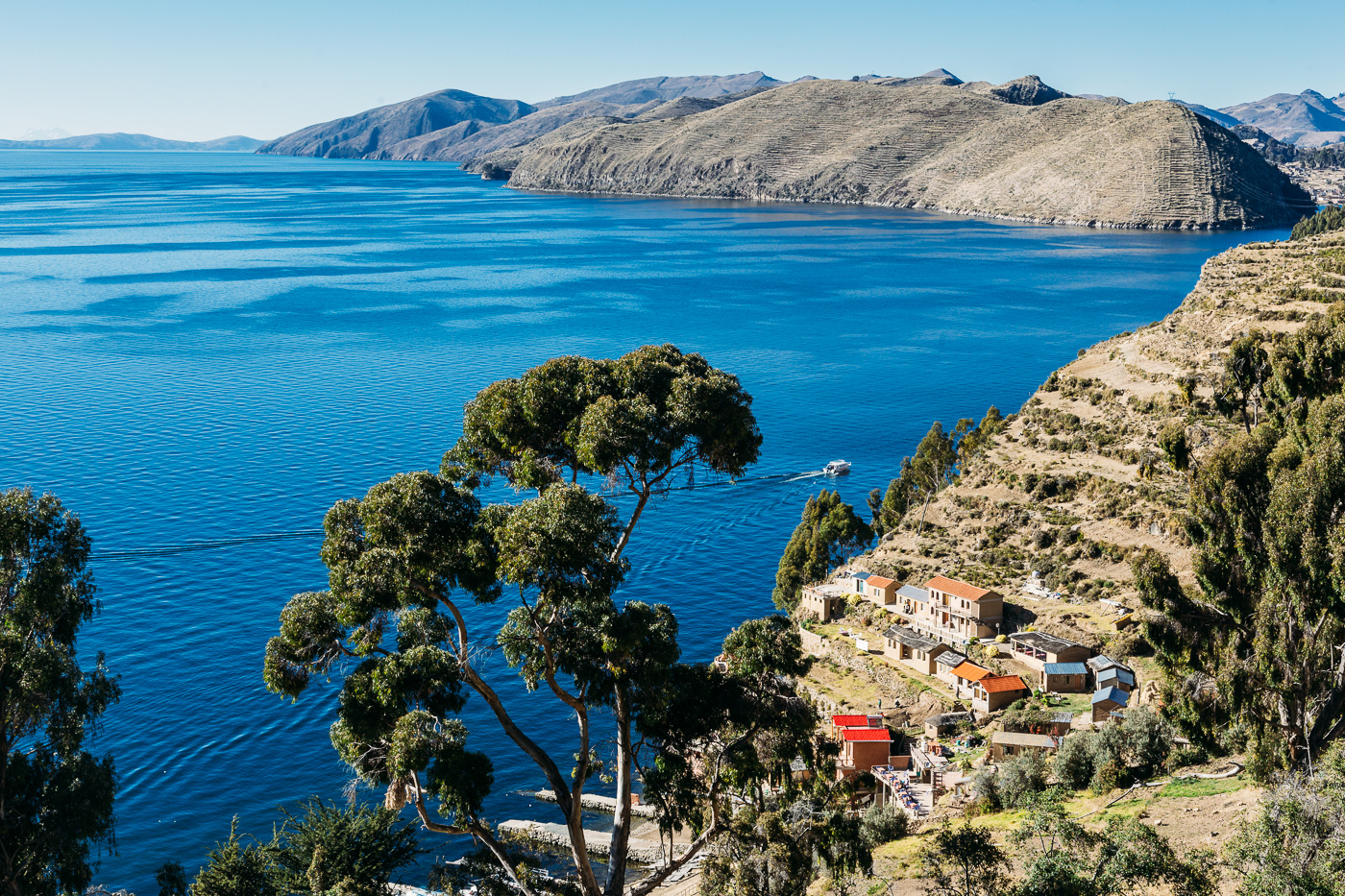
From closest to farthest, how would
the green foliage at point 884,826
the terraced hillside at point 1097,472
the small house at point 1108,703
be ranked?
1. the green foliage at point 884,826
2. the small house at point 1108,703
3. the terraced hillside at point 1097,472

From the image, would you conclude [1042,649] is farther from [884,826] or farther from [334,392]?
[334,392]

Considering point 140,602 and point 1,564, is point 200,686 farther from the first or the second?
point 1,564

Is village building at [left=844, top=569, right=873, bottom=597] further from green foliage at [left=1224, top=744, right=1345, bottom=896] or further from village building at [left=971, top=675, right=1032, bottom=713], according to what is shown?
green foliage at [left=1224, top=744, right=1345, bottom=896]

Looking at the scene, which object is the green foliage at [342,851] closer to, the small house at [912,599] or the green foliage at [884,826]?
the green foliage at [884,826]

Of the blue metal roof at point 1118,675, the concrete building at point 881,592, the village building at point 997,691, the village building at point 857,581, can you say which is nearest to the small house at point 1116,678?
the blue metal roof at point 1118,675

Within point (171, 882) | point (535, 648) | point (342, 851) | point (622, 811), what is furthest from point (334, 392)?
Answer: point (535, 648)

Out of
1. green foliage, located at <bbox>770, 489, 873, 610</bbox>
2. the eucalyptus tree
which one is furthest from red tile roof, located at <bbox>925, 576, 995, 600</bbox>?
the eucalyptus tree

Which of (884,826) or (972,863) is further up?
(972,863)
